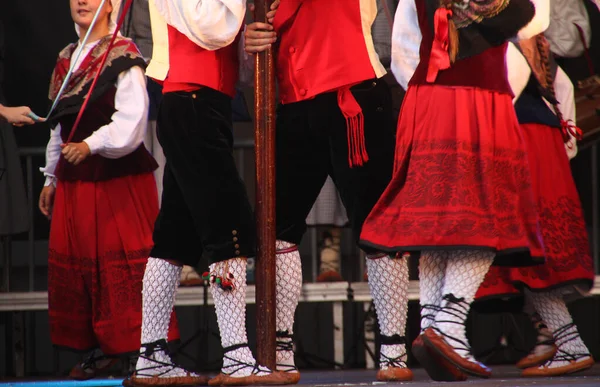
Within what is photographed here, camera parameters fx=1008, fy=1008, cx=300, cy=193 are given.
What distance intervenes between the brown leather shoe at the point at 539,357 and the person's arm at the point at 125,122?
6.16 feet

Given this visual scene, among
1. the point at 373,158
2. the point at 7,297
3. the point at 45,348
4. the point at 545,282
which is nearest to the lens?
the point at 373,158

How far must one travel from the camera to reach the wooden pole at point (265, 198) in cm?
328

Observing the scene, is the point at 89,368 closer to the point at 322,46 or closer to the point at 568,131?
the point at 322,46

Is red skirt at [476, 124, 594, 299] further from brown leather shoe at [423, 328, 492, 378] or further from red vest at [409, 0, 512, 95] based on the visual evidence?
brown leather shoe at [423, 328, 492, 378]

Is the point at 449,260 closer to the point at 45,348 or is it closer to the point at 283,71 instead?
the point at 283,71

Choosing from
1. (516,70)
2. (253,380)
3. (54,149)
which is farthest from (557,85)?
(54,149)

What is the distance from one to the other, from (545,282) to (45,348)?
3.26m

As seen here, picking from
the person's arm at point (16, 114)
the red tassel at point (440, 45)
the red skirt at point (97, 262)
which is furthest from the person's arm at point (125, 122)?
the red tassel at point (440, 45)

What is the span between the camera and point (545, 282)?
13.1 ft

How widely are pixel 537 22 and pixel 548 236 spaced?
115 centimetres

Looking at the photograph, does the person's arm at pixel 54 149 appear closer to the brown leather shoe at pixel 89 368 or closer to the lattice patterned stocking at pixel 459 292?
the brown leather shoe at pixel 89 368

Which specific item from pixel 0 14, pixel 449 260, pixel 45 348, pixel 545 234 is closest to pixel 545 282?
pixel 545 234

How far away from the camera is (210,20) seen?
3189mm

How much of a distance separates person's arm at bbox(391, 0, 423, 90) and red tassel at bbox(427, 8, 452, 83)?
20 cm
